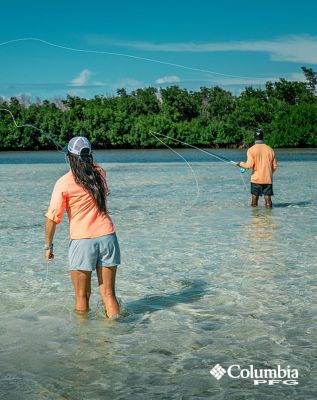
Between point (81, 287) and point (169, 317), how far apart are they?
958mm

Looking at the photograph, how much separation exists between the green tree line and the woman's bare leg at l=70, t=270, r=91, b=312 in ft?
294

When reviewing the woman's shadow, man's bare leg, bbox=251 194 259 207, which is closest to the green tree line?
→ man's bare leg, bbox=251 194 259 207

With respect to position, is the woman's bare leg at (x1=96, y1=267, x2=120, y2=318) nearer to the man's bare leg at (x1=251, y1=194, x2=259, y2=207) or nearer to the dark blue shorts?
the dark blue shorts

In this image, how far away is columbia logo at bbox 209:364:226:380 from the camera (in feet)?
16.7

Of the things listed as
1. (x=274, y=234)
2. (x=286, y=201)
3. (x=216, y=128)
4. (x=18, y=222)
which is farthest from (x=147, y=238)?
(x=216, y=128)

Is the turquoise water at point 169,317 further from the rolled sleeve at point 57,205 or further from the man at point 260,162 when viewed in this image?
the man at point 260,162

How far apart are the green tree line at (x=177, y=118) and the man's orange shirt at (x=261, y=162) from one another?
80.7 meters

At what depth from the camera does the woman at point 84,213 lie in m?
5.91

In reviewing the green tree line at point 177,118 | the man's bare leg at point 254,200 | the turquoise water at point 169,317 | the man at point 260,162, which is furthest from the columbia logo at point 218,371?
the green tree line at point 177,118

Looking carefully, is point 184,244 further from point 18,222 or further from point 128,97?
point 128,97

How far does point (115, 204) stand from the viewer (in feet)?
58.9

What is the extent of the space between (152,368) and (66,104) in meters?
116

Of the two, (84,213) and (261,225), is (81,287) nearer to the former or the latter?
(84,213)

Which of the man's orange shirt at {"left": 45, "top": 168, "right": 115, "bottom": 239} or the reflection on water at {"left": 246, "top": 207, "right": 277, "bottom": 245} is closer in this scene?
the man's orange shirt at {"left": 45, "top": 168, "right": 115, "bottom": 239}
